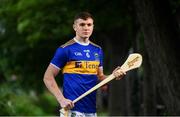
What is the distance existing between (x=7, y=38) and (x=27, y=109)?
2.51 metres

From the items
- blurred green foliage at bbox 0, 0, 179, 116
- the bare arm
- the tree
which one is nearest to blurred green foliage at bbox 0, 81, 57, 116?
blurred green foliage at bbox 0, 0, 179, 116

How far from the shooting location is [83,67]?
714 cm

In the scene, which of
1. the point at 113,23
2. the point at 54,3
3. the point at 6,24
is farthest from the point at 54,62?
the point at 6,24

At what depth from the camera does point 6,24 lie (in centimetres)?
2155

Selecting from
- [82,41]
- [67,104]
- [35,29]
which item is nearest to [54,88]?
[67,104]

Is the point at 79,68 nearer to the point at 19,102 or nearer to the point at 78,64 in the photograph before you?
the point at 78,64

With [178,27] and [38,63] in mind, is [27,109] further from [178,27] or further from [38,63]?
[178,27]

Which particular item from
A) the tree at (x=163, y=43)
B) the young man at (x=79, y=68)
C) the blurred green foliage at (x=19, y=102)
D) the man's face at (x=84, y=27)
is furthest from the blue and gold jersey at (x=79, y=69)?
the blurred green foliage at (x=19, y=102)

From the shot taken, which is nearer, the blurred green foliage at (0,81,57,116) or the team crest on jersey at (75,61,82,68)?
the team crest on jersey at (75,61,82,68)

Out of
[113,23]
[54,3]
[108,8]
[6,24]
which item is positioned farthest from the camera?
[6,24]

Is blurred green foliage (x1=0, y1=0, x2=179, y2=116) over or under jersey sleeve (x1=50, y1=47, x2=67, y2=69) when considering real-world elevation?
over

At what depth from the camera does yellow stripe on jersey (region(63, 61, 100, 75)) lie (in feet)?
23.4

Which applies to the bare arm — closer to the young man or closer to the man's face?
the young man

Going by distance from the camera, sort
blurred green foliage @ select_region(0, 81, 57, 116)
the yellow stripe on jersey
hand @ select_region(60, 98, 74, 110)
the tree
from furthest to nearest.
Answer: blurred green foliage @ select_region(0, 81, 57, 116), the tree, the yellow stripe on jersey, hand @ select_region(60, 98, 74, 110)
